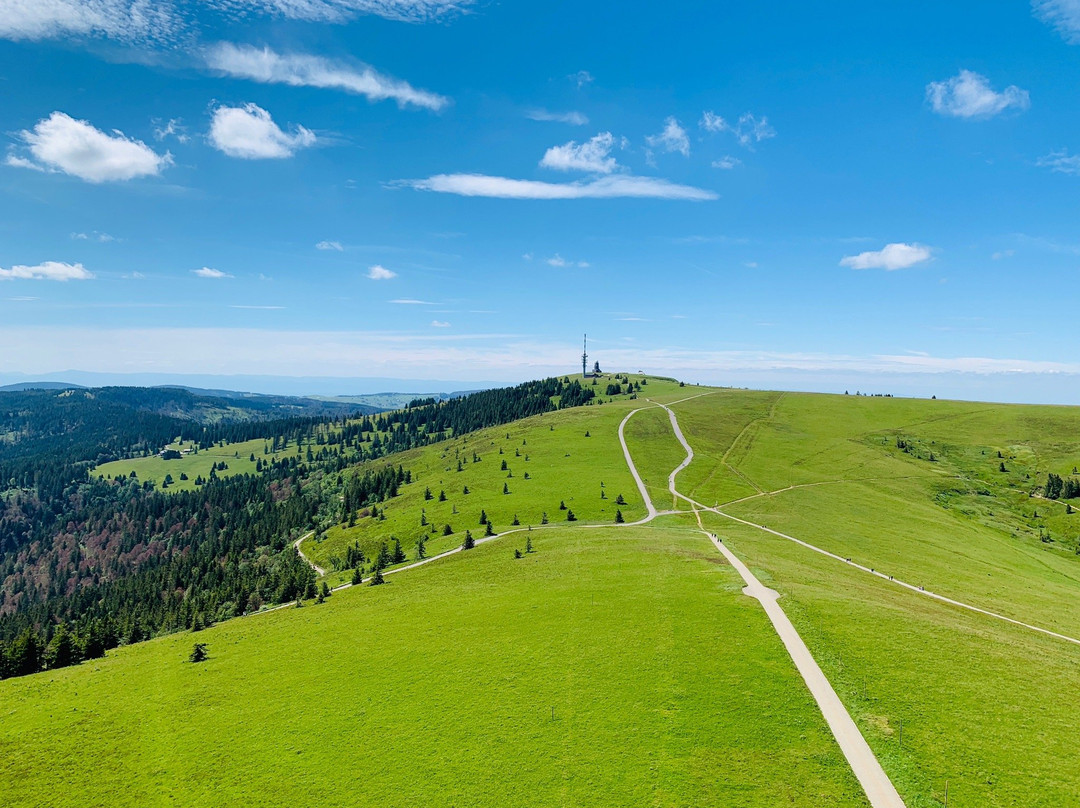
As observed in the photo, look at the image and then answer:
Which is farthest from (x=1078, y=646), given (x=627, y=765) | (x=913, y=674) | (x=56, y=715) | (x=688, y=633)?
(x=56, y=715)

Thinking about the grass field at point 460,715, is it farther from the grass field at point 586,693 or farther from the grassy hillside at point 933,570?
the grassy hillside at point 933,570

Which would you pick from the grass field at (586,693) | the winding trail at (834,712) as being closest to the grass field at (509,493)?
the grass field at (586,693)

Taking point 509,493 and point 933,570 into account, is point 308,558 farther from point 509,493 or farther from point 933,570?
point 933,570

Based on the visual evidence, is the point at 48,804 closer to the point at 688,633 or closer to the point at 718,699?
the point at 718,699

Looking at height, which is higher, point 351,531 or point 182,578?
point 351,531

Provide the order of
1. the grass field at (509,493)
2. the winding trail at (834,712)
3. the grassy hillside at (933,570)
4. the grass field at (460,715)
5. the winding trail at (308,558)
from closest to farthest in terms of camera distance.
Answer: the winding trail at (834,712)
the grass field at (460,715)
the grassy hillside at (933,570)
the grass field at (509,493)
the winding trail at (308,558)

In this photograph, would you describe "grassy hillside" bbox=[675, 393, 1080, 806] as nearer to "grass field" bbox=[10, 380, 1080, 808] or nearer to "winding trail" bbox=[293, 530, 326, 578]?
"grass field" bbox=[10, 380, 1080, 808]
